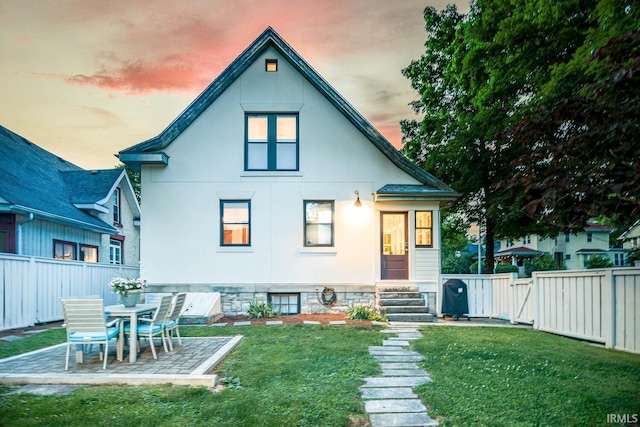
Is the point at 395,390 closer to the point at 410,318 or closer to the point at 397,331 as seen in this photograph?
the point at 397,331

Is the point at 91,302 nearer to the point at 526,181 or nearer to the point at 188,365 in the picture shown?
the point at 188,365

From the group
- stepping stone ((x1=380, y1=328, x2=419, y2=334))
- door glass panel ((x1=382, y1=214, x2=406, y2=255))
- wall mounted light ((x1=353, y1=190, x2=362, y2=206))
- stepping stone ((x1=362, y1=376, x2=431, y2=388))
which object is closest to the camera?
stepping stone ((x1=362, y1=376, x2=431, y2=388))

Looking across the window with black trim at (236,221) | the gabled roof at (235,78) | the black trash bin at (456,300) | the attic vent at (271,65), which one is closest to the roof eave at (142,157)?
the gabled roof at (235,78)

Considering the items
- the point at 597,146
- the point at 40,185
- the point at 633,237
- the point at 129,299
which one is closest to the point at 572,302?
the point at 633,237

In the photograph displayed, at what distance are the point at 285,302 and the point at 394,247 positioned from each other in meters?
3.80

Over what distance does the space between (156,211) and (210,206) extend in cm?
163

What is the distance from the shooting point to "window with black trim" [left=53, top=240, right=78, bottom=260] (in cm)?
1464

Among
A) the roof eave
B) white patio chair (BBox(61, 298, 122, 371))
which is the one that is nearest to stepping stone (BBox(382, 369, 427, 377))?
white patio chair (BBox(61, 298, 122, 371))

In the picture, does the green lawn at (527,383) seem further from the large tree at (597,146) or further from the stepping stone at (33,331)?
the stepping stone at (33,331)

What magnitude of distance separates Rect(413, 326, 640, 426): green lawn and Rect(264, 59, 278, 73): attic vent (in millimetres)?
9030

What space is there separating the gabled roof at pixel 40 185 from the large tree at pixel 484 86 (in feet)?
45.3

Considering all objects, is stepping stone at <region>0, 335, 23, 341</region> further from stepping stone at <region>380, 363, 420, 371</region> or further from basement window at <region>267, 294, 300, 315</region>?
stepping stone at <region>380, 363, 420, 371</region>

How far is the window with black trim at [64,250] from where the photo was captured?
14.6m

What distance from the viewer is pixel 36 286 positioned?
398 inches
